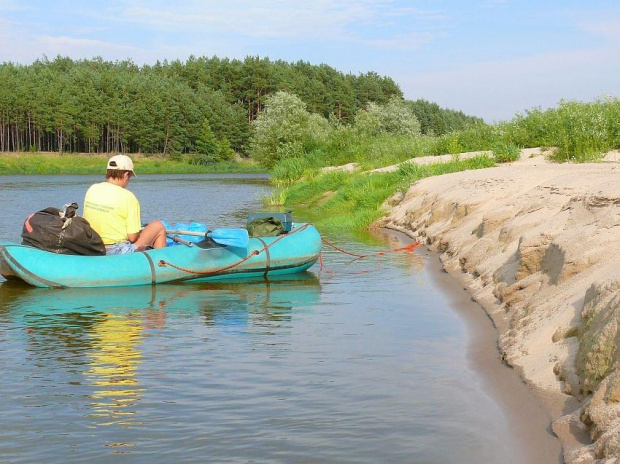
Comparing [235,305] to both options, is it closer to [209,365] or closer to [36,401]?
[209,365]

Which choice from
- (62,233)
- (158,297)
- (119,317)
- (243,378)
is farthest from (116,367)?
(62,233)

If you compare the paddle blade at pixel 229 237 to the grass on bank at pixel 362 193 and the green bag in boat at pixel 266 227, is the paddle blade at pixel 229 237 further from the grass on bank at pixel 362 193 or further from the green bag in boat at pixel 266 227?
the grass on bank at pixel 362 193

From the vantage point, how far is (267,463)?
4.93 metres

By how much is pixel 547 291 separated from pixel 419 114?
10502 cm

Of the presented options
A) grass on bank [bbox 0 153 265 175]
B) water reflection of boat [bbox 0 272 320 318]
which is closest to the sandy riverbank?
water reflection of boat [bbox 0 272 320 318]

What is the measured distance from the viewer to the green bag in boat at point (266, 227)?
43.4 feet

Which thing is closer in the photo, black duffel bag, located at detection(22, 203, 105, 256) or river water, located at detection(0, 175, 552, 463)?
river water, located at detection(0, 175, 552, 463)

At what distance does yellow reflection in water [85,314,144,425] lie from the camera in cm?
594

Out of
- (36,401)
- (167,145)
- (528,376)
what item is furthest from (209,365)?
(167,145)

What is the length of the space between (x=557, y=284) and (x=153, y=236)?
19.2 feet

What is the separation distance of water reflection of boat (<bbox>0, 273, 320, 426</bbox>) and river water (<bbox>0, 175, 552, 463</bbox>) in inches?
1.0

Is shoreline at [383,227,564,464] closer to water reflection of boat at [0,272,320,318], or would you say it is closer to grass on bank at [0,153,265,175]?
water reflection of boat at [0,272,320,318]

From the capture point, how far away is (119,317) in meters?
9.37

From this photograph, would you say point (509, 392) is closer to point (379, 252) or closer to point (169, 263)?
point (169, 263)
